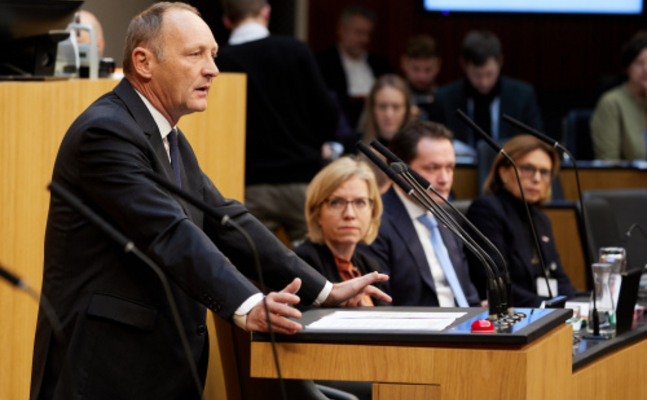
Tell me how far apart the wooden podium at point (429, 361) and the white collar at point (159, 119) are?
530 mm

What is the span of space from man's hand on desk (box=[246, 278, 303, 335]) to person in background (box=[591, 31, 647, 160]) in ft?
15.5

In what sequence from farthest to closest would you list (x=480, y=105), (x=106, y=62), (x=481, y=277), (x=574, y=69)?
(x=574, y=69) < (x=480, y=105) < (x=481, y=277) < (x=106, y=62)

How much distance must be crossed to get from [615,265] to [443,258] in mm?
595

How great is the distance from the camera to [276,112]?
4910 millimetres

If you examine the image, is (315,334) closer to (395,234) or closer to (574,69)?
(395,234)

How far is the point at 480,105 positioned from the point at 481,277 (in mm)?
2596

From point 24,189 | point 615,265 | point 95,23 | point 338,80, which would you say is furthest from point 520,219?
point 338,80

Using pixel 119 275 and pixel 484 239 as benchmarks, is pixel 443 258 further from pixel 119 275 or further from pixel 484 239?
pixel 119 275

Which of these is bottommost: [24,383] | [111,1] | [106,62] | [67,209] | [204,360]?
[24,383]

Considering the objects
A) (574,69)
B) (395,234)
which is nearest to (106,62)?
(395,234)

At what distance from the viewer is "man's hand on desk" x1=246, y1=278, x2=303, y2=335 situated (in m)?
2.12

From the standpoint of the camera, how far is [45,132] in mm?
2973

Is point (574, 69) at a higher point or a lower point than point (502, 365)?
higher

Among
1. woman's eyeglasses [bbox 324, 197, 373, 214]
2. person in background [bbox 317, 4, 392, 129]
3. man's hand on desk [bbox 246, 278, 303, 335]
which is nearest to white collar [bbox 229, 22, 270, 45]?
woman's eyeglasses [bbox 324, 197, 373, 214]
